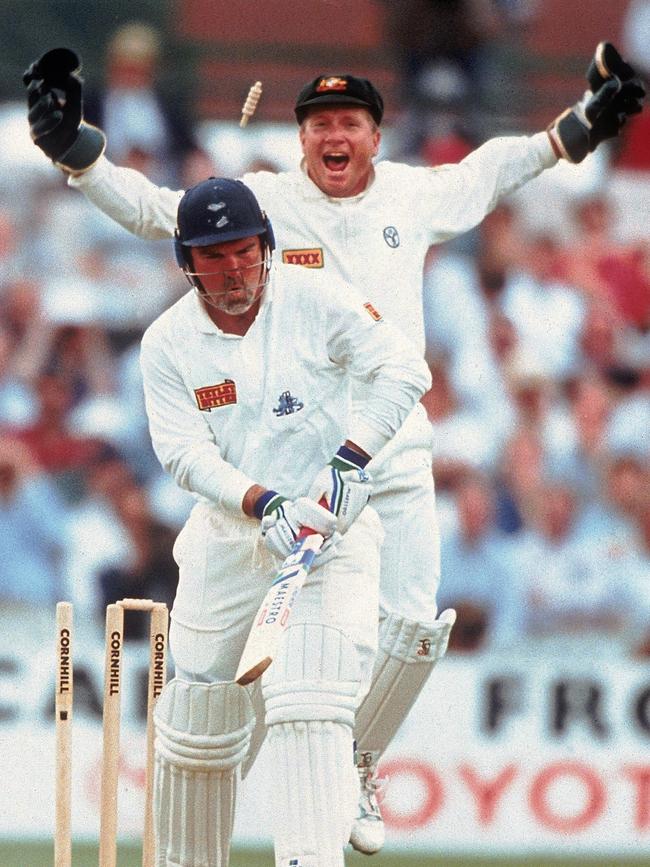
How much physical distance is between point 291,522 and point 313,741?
0.45 m

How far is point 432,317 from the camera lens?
7586mm

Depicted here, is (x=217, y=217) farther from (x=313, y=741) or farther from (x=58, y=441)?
(x=58, y=441)

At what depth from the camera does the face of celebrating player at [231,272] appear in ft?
13.0

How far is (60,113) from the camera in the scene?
4660 millimetres

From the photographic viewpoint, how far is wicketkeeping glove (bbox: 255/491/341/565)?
3846 millimetres

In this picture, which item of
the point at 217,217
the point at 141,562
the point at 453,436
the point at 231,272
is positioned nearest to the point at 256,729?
the point at 231,272

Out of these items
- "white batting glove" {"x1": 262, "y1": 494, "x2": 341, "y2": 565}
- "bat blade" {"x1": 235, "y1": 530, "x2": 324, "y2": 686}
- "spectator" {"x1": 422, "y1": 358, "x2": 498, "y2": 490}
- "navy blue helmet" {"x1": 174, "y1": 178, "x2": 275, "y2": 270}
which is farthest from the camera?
"spectator" {"x1": 422, "y1": 358, "x2": 498, "y2": 490}

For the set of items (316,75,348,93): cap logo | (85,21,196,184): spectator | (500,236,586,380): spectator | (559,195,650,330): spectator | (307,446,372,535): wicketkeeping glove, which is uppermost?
(85,21,196,184): spectator

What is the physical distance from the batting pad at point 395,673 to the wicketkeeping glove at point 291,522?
3.08ft

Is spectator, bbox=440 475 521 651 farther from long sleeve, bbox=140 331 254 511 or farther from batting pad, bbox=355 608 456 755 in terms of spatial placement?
long sleeve, bbox=140 331 254 511

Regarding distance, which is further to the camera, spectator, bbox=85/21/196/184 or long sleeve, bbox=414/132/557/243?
spectator, bbox=85/21/196/184

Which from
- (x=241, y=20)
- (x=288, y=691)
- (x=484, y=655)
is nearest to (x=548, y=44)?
(x=241, y=20)

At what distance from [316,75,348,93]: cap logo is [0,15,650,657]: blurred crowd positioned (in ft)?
8.48

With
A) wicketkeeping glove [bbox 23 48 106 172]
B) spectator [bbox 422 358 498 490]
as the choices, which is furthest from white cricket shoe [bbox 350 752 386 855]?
spectator [bbox 422 358 498 490]
